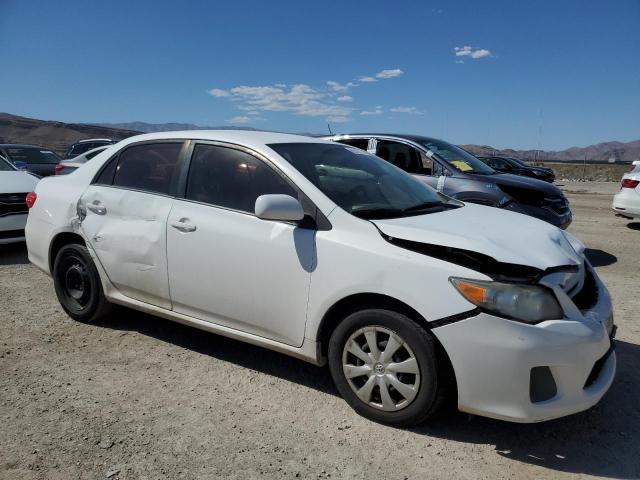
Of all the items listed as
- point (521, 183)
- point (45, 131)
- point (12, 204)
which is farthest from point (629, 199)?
point (45, 131)

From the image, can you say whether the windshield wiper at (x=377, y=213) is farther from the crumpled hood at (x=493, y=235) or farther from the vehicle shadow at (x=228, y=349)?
the vehicle shadow at (x=228, y=349)

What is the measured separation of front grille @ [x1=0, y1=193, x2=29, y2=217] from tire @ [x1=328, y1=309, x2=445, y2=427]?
6.14m

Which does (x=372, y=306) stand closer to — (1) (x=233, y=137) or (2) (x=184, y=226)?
(2) (x=184, y=226)

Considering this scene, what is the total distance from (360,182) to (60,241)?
268cm

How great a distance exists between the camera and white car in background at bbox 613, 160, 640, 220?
33.0 ft

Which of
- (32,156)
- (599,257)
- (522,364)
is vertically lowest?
(599,257)

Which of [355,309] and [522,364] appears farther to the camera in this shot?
[355,309]

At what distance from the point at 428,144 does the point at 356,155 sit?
3.84 meters

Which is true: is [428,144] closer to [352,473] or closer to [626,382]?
[626,382]

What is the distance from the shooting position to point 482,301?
259 centimetres

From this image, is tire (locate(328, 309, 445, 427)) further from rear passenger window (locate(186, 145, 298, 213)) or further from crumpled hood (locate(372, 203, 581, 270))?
rear passenger window (locate(186, 145, 298, 213))

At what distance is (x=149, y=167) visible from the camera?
4.06m

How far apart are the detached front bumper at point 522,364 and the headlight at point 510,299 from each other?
0.05 meters

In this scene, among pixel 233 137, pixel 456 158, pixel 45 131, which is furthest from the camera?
pixel 45 131
